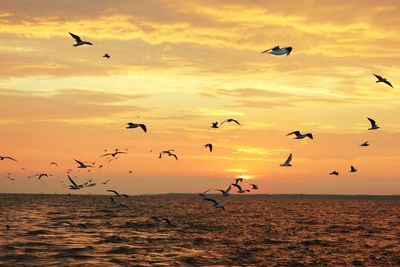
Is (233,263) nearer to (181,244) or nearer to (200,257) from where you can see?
(200,257)

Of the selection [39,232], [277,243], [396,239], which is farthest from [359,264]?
[39,232]

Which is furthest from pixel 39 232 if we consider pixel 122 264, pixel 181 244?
pixel 122 264

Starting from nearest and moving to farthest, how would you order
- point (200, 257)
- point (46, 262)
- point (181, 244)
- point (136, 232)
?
1. point (46, 262)
2. point (200, 257)
3. point (181, 244)
4. point (136, 232)

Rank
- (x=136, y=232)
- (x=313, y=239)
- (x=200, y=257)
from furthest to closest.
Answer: (x=136, y=232), (x=313, y=239), (x=200, y=257)

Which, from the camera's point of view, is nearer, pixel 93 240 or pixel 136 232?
pixel 93 240

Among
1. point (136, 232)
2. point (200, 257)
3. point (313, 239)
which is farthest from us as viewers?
point (136, 232)

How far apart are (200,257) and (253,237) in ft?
56.0

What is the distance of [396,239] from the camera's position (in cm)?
5622

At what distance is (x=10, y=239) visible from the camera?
48219 millimetres

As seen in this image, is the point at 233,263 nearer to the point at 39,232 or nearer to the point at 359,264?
the point at 359,264

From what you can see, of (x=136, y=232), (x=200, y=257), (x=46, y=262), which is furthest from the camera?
(x=136, y=232)

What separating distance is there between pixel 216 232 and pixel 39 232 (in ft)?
63.7

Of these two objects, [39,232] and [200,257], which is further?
[39,232]

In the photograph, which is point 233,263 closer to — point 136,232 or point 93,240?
point 93,240
